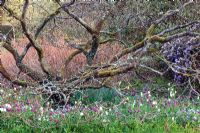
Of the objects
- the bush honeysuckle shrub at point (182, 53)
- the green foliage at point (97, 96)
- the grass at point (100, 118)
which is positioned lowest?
the grass at point (100, 118)

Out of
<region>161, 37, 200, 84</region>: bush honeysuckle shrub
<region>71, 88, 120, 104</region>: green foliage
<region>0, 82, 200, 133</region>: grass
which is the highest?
<region>161, 37, 200, 84</region>: bush honeysuckle shrub

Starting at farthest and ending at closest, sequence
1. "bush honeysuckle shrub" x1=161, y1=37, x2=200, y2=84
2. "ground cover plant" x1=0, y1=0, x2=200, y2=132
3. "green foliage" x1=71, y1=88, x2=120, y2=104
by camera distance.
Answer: "bush honeysuckle shrub" x1=161, y1=37, x2=200, y2=84, "green foliage" x1=71, y1=88, x2=120, y2=104, "ground cover plant" x1=0, y1=0, x2=200, y2=132

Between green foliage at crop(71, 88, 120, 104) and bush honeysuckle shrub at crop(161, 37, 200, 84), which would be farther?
bush honeysuckle shrub at crop(161, 37, 200, 84)

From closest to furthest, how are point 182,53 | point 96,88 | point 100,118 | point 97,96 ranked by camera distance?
point 100,118, point 96,88, point 97,96, point 182,53

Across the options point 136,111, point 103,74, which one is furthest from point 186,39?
point 136,111

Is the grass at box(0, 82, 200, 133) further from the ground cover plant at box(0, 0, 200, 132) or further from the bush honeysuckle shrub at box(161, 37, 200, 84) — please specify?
the bush honeysuckle shrub at box(161, 37, 200, 84)

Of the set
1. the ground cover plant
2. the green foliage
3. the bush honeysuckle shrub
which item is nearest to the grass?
the ground cover plant

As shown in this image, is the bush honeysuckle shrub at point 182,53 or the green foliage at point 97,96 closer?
the green foliage at point 97,96

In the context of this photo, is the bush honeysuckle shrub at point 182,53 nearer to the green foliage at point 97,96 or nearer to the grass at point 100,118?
the green foliage at point 97,96

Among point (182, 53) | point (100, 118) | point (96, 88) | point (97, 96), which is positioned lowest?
point (100, 118)

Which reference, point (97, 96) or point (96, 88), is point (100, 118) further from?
point (97, 96)

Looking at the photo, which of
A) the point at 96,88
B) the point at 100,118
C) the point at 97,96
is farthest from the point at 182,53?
the point at 100,118

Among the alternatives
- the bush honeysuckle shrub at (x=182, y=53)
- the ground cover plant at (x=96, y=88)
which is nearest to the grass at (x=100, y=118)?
the ground cover plant at (x=96, y=88)

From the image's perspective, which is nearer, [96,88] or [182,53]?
[96,88]
